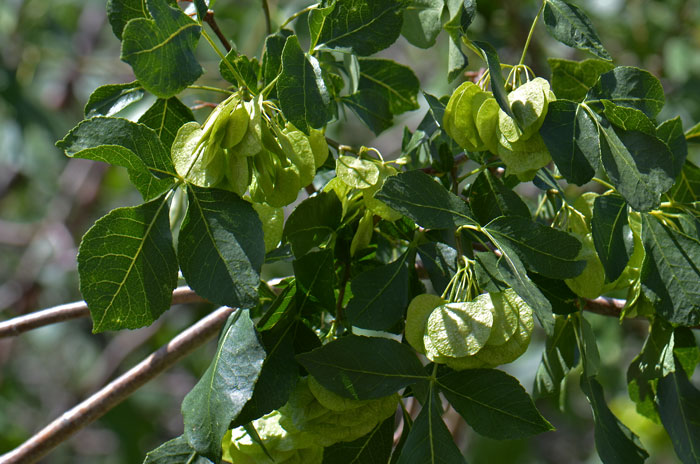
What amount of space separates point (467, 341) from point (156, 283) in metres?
0.27

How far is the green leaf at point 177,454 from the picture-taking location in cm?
71

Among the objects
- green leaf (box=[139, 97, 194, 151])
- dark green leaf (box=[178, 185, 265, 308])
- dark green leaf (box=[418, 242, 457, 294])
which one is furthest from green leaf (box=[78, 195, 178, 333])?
dark green leaf (box=[418, 242, 457, 294])

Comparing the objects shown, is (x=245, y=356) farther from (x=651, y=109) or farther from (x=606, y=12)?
(x=606, y=12)

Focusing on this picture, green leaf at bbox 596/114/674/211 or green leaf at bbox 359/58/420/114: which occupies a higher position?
green leaf at bbox 359/58/420/114

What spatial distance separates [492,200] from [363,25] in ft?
0.70

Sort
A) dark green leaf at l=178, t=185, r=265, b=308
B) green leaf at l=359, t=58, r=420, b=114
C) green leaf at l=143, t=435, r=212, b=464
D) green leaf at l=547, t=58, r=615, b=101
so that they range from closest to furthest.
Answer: dark green leaf at l=178, t=185, r=265, b=308
green leaf at l=143, t=435, r=212, b=464
green leaf at l=547, t=58, r=615, b=101
green leaf at l=359, t=58, r=420, b=114

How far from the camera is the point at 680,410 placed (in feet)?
2.66

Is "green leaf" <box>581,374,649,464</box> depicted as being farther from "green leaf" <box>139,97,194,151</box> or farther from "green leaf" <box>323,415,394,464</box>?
"green leaf" <box>139,97,194,151</box>

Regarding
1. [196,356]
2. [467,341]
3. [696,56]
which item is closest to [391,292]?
[467,341]

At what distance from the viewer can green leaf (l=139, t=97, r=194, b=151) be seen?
0.76m

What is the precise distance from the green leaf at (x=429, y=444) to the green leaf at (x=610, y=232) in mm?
213

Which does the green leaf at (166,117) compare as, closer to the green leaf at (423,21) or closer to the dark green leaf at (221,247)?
the dark green leaf at (221,247)

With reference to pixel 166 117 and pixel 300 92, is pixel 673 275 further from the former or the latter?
pixel 166 117

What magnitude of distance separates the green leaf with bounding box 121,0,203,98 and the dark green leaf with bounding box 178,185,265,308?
10 centimetres
